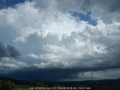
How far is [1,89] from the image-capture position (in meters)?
185

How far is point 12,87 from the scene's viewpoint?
19000 cm

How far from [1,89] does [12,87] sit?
11.3 metres
